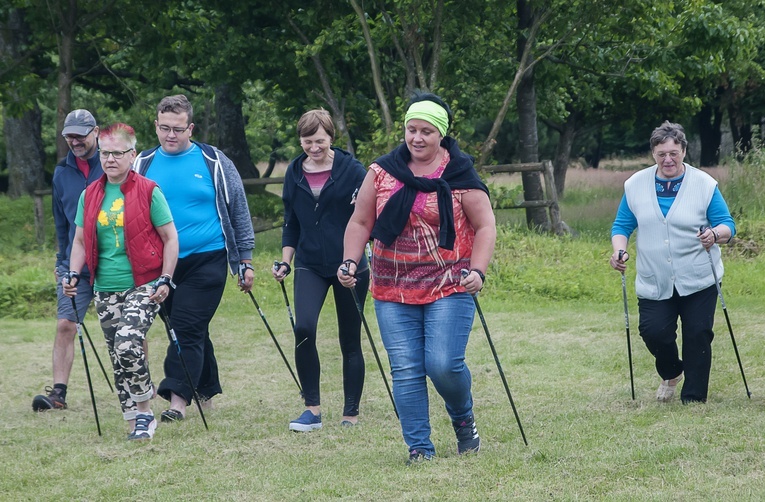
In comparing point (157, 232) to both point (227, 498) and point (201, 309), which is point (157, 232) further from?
point (227, 498)

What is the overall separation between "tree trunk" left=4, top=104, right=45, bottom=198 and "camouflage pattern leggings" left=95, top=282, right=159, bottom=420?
60.2ft

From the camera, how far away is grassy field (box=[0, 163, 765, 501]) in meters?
5.06

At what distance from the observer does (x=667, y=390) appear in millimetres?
7102

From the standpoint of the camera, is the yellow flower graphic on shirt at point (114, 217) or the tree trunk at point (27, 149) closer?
the yellow flower graphic on shirt at point (114, 217)

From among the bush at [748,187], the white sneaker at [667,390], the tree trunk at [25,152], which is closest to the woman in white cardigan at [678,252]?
the white sneaker at [667,390]

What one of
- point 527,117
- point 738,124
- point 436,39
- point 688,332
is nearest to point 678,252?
point 688,332

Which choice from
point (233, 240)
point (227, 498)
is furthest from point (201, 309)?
point (227, 498)

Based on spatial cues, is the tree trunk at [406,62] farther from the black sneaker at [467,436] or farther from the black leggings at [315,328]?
the black sneaker at [467,436]

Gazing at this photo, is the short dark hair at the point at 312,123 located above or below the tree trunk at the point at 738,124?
above

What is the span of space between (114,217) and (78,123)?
1404 mm

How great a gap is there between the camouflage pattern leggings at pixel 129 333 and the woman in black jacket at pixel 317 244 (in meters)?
0.90

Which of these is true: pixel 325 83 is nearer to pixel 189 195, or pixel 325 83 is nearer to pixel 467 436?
pixel 189 195

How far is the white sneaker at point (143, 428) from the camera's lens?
256 inches

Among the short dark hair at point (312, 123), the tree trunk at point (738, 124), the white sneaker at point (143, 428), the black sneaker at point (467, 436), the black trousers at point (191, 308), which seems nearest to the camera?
the black sneaker at point (467, 436)
